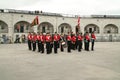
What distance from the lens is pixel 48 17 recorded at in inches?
2126

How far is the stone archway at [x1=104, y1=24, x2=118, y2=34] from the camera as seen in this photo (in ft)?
203

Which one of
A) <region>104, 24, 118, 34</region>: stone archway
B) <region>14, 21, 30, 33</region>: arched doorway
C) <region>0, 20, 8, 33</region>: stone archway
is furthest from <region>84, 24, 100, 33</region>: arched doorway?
<region>0, 20, 8, 33</region>: stone archway

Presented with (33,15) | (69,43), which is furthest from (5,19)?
(69,43)

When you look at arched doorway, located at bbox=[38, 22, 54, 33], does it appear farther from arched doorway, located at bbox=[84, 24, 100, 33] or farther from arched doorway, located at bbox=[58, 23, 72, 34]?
arched doorway, located at bbox=[84, 24, 100, 33]

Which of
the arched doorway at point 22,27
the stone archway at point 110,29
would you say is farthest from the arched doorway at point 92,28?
the arched doorway at point 22,27

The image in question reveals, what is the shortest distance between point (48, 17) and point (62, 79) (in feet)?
148

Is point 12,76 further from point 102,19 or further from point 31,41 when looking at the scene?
point 102,19

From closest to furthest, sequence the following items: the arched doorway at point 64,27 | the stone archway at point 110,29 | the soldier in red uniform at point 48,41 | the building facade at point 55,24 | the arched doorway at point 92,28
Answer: the soldier in red uniform at point 48,41 → the building facade at point 55,24 → the arched doorway at point 64,27 → the arched doorway at point 92,28 → the stone archway at point 110,29

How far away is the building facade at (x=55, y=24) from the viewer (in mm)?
48875

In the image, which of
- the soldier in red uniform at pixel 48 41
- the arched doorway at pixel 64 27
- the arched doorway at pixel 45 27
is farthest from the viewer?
the arched doorway at pixel 64 27

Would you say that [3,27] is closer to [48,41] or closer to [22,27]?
[22,27]

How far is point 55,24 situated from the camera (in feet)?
180

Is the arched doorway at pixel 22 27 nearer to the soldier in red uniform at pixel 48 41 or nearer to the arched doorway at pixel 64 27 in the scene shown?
the arched doorway at pixel 64 27

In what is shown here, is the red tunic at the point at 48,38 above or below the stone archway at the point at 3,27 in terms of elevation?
below
